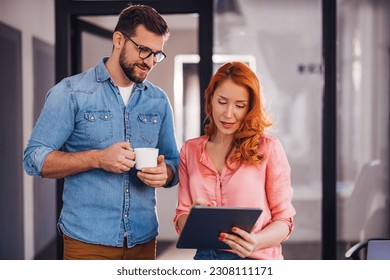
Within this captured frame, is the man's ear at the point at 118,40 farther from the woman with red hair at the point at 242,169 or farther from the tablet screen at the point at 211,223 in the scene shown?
the tablet screen at the point at 211,223

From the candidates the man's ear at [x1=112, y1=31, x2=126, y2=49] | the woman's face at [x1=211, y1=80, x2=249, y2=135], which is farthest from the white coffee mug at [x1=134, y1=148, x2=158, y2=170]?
the man's ear at [x1=112, y1=31, x2=126, y2=49]

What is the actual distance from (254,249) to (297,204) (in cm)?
129

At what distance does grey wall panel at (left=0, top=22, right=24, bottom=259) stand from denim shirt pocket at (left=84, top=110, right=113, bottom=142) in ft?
2.67

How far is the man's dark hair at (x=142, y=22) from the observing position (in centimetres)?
142

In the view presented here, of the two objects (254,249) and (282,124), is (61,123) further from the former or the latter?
(282,124)

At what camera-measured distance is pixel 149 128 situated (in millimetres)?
1478

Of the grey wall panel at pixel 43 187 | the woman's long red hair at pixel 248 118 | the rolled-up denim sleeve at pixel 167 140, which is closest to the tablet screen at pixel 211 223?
the woman's long red hair at pixel 248 118

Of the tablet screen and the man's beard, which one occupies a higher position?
the man's beard

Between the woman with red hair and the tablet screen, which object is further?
the woman with red hair

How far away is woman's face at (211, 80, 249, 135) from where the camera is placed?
1.31m

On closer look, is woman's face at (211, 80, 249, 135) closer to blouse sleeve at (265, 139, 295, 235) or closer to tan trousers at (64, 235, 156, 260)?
blouse sleeve at (265, 139, 295, 235)

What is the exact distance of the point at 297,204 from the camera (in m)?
2.51

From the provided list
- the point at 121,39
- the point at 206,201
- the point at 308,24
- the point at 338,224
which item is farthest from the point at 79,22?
the point at 338,224

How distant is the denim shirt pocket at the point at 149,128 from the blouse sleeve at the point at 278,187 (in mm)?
340
